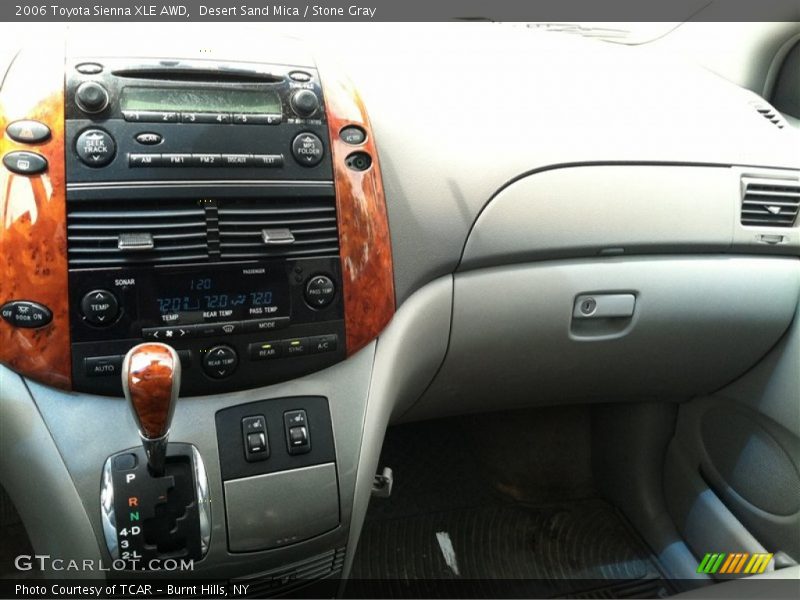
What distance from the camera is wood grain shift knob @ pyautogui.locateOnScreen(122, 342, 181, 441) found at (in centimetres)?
79

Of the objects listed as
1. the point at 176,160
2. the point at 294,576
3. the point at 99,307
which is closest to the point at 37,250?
the point at 99,307

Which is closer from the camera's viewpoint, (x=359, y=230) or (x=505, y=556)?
(x=359, y=230)

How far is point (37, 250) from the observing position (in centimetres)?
89

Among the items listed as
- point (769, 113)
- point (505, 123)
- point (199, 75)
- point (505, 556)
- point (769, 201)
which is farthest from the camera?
point (505, 556)

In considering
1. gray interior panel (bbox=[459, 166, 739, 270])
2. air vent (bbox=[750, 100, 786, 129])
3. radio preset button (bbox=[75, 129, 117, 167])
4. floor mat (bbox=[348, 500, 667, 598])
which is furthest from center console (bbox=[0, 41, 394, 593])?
air vent (bbox=[750, 100, 786, 129])

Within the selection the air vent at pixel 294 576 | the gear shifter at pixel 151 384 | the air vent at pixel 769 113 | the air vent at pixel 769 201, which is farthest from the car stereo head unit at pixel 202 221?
the air vent at pixel 769 113

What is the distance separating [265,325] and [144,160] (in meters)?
0.26

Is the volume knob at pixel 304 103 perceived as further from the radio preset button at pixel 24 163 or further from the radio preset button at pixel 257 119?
the radio preset button at pixel 24 163

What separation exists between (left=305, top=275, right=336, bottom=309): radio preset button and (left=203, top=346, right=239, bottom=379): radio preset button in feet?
0.42

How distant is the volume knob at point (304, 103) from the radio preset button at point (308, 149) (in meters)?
0.03

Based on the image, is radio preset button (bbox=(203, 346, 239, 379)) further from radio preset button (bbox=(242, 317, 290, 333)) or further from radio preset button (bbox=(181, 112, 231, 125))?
radio preset button (bbox=(181, 112, 231, 125))

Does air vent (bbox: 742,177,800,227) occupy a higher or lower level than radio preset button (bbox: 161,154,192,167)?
lower

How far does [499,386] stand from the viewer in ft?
4.66

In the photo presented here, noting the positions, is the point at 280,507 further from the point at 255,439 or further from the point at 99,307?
the point at 99,307
